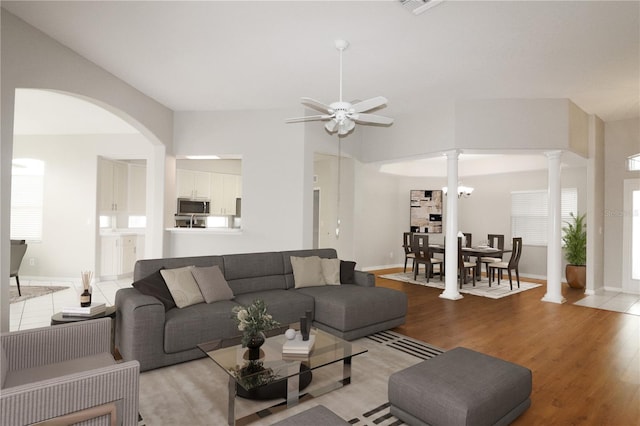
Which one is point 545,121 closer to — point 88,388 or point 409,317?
point 409,317

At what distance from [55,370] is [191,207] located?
662 centimetres

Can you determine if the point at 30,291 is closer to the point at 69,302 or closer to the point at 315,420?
the point at 69,302

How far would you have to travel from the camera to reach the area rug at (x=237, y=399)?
2365mm

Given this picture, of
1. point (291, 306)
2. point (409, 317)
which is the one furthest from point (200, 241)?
point (409, 317)

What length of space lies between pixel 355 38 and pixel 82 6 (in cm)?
251

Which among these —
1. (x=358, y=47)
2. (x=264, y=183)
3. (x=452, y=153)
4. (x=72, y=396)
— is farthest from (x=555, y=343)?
(x=264, y=183)

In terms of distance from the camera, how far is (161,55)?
418 cm

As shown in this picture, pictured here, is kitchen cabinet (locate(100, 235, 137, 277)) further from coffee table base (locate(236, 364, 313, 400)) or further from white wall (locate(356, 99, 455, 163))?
coffee table base (locate(236, 364, 313, 400))

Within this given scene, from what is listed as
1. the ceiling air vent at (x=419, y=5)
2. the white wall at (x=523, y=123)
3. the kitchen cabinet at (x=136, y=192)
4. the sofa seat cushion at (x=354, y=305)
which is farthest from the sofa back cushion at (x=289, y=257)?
the kitchen cabinet at (x=136, y=192)

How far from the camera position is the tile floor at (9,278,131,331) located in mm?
4492

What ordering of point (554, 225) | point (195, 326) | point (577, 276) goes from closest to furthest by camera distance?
1. point (195, 326)
2. point (554, 225)
3. point (577, 276)

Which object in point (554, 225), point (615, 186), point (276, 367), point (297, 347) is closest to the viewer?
point (276, 367)

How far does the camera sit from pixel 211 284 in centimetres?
367

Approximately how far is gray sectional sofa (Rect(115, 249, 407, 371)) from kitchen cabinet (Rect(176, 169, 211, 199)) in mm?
4876
